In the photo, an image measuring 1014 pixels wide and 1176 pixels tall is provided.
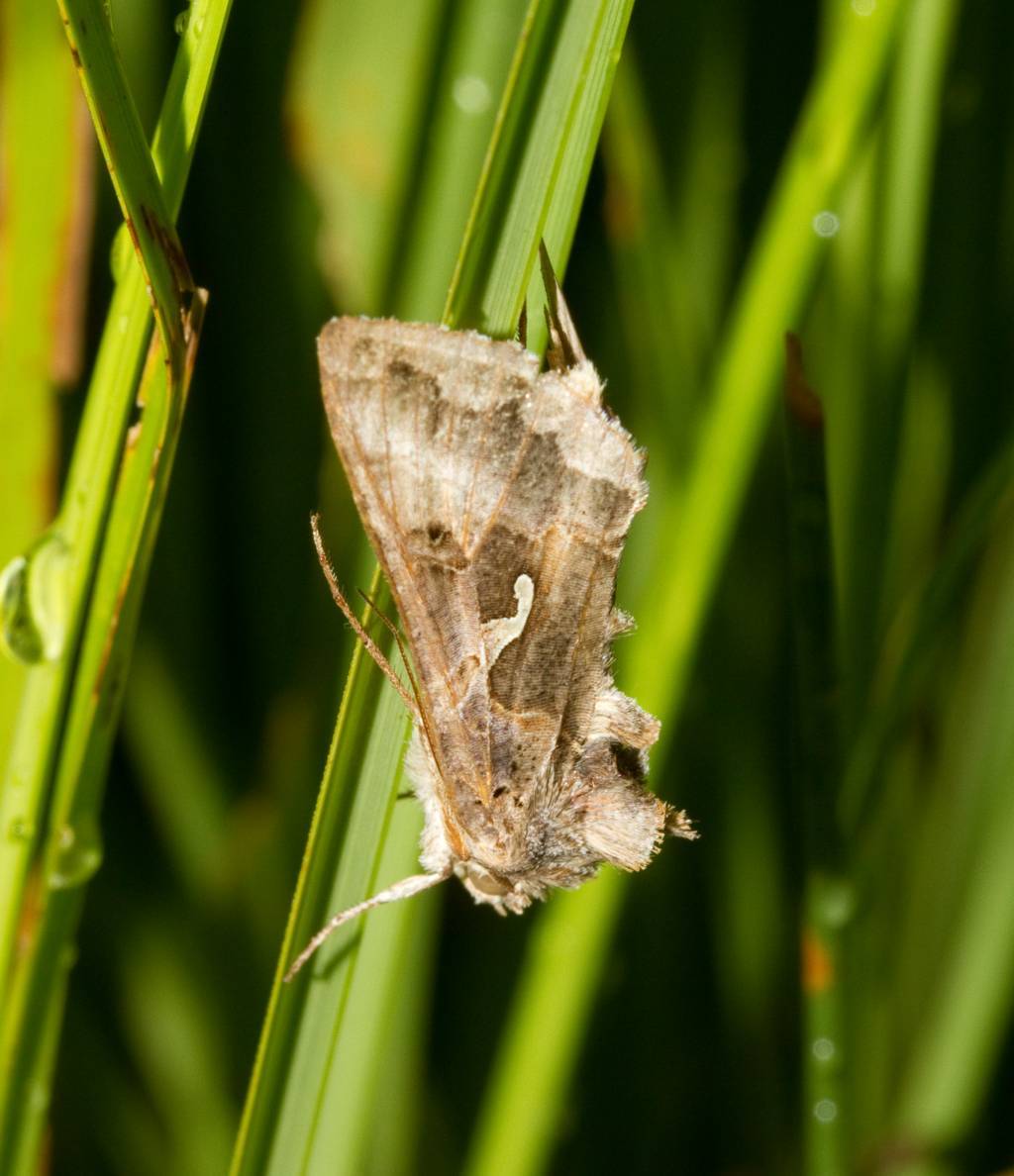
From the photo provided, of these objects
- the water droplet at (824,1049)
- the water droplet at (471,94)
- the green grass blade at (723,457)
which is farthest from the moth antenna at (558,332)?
the water droplet at (824,1049)

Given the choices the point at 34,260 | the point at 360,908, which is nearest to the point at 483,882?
the point at 360,908

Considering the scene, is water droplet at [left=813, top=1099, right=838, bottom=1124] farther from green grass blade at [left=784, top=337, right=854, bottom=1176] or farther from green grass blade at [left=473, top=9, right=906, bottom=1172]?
green grass blade at [left=473, top=9, right=906, bottom=1172]

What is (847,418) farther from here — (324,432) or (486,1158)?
(486,1158)

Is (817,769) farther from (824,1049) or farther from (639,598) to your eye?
(639,598)

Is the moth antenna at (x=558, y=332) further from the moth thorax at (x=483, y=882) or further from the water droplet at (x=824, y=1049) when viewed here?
the water droplet at (x=824, y=1049)

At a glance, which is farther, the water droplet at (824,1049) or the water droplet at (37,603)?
the water droplet at (824,1049)

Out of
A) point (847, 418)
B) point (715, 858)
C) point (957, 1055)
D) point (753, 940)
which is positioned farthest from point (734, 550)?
point (957, 1055)
